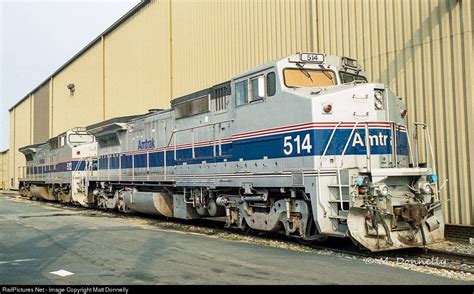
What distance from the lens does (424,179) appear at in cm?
970

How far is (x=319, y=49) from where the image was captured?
49.6 feet

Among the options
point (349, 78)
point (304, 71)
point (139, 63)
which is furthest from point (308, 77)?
point (139, 63)

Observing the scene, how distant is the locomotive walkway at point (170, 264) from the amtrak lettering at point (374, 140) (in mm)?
2441

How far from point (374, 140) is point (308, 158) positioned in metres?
1.45

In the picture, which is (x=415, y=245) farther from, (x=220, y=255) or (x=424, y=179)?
(x=220, y=255)

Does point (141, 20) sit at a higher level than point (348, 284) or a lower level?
higher

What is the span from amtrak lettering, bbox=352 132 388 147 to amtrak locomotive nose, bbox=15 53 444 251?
2cm

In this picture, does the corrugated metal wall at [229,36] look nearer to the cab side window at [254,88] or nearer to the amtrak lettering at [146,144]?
the amtrak lettering at [146,144]

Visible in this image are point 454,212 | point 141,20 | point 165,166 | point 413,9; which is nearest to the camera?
point 454,212

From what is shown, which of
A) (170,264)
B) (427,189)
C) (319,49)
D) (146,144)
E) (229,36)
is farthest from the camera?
(229,36)

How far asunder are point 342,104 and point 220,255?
12.6ft

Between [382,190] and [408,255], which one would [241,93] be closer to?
[382,190]

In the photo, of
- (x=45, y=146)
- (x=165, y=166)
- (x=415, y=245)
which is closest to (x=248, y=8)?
(x=165, y=166)

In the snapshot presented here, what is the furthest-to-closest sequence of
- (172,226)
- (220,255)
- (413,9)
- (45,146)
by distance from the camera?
(45,146) < (172,226) < (413,9) < (220,255)
